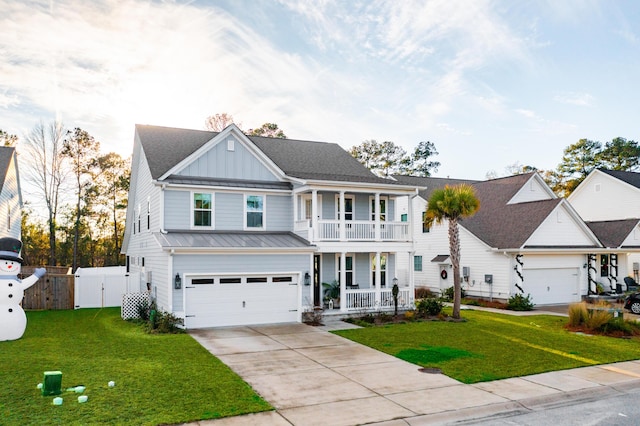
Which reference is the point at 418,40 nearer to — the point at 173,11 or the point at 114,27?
the point at 173,11

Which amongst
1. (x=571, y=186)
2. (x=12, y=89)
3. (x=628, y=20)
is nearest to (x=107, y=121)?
(x=12, y=89)

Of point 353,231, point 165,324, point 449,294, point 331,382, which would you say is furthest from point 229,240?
point 449,294

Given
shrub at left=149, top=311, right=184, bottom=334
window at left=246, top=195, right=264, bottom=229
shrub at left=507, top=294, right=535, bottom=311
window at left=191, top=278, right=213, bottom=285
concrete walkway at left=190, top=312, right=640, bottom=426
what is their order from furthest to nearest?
1. shrub at left=507, top=294, right=535, bottom=311
2. window at left=246, top=195, right=264, bottom=229
3. window at left=191, top=278, right=213, bottom=285
4. shrub at left=149, top=311, right=184, bottom=334
5. concrete walkway at left=190, top=312, right=640, bottom=426

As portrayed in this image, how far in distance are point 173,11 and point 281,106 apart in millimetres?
11554

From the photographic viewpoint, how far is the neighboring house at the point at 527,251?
24859 mm

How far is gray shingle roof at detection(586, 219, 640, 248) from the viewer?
27.9 meters

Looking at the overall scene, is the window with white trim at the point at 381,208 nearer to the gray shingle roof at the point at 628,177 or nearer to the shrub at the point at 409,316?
the shrub at the point at 409,316

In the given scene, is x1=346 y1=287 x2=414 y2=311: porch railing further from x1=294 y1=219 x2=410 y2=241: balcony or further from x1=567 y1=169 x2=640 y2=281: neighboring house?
x1=567 y1=169 x2=640 y2=281: neighboring house

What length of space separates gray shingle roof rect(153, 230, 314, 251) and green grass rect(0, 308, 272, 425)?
11.2ft

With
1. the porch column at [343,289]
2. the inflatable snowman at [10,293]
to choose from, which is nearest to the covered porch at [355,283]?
the porch column at [343,289]

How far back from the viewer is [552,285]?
2598cm

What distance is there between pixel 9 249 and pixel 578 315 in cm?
1921

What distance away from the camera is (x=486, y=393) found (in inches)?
385

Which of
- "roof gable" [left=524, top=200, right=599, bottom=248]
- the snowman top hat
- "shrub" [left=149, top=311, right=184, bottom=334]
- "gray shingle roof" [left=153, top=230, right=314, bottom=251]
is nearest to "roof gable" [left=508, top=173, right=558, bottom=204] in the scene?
"roof gable" [left=524, top=200, right=599, bottom=248]
